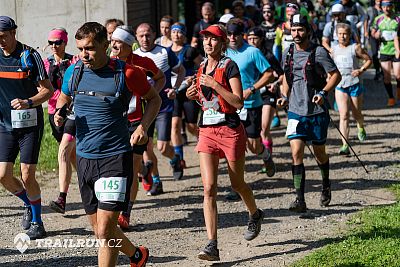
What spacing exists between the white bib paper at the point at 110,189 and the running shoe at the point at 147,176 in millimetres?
4204

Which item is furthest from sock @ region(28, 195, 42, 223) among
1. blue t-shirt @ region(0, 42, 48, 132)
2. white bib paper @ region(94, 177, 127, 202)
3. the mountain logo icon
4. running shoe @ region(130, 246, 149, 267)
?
white bib paper @ region(94, 177, 127, 202)

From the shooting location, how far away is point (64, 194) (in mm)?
10406

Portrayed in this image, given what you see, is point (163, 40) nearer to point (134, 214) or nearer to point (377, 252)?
point (134, 214)

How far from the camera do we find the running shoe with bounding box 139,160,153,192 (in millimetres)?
11555

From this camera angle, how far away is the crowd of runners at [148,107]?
7348 mm

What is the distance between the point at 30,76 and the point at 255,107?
11.3 ft

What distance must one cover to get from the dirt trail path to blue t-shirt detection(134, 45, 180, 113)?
3.57ft

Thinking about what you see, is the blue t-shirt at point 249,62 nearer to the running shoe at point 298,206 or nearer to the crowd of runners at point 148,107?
the crowd of runners at point 148,107

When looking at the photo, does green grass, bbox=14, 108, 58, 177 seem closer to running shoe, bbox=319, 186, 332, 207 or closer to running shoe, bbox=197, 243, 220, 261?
running shoe, bbox=319, 186, 332, 207

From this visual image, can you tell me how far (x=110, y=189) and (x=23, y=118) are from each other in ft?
8.22

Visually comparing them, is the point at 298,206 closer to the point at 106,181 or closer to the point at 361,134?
the point at 106,181

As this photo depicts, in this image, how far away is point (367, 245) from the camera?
867cm

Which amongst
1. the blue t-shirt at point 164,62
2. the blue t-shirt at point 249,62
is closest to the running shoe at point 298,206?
the blue t-shirt at point 249,62

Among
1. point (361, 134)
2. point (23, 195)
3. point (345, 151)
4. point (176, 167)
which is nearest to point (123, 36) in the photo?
point (23, 195)
